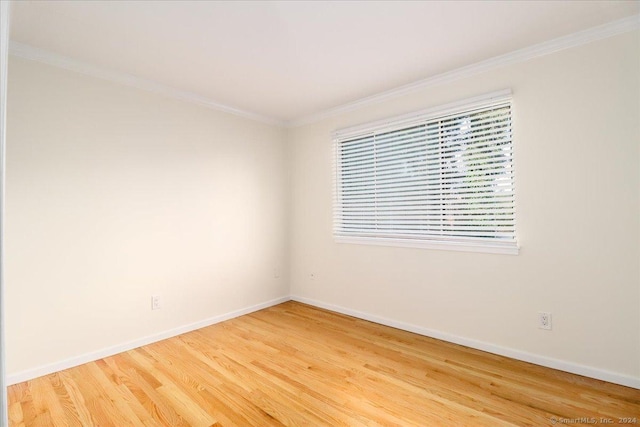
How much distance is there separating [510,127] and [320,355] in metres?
2.43

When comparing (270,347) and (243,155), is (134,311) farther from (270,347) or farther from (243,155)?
(243,155)

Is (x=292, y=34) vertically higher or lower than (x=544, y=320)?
higher

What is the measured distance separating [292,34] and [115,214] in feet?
6.81

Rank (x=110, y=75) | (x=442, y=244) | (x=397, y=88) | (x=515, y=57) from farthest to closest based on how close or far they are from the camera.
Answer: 1. (x=397, y=88)
2. (x=442, y=244)
3. (x=110, y=75)
4. (x=515, y=57)

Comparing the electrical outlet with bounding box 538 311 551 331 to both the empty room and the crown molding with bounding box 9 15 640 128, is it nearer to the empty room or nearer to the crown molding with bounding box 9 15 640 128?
the empty room

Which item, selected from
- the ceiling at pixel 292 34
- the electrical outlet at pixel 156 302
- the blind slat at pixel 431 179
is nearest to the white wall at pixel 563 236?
the blind slat at pixel 431 179

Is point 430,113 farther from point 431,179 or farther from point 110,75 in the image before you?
point 110,75

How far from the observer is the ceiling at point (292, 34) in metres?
1.92

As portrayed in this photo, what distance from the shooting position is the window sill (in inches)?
100.0

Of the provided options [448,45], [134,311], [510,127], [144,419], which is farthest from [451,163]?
[134,311]

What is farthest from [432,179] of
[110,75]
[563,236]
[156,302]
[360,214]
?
[110,75]

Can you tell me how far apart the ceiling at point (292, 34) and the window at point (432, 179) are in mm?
496

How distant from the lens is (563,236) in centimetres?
231

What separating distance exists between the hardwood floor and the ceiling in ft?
7.95
